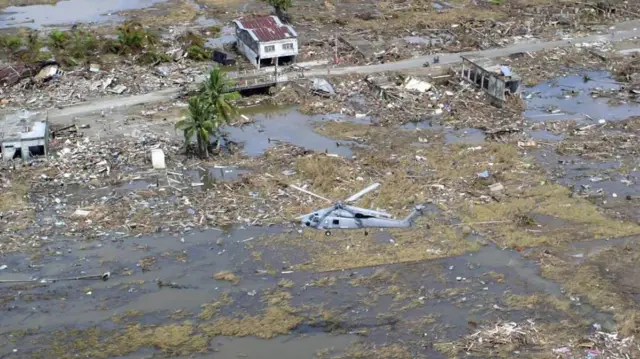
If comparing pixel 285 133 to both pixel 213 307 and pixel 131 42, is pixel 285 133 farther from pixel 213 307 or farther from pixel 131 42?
pixel 131 42

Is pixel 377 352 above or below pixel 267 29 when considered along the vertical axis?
below

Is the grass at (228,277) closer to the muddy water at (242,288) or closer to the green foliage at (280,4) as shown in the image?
the muddy water at (242,288)

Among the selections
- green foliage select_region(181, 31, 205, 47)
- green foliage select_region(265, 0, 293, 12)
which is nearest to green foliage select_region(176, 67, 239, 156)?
green foliage select_region(181, 31, 205, 47)

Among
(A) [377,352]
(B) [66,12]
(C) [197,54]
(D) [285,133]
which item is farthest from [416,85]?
(B) [66,12]

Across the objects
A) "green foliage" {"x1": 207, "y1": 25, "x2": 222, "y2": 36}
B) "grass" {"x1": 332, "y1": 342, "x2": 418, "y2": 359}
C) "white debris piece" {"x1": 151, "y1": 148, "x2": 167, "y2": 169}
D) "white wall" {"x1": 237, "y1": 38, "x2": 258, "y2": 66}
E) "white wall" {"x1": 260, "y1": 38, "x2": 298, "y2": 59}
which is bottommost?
"grass" {"x1": 332, "y1": 342, "x2": 418, "y2": 359}

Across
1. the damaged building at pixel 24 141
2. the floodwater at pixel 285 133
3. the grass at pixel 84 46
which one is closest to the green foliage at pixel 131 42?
the grass at pixel 84 46

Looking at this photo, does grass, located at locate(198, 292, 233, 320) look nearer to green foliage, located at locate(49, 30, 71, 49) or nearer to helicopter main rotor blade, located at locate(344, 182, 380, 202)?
helicopter main rotor blade, located at locate(344, 182, 380, 202)
